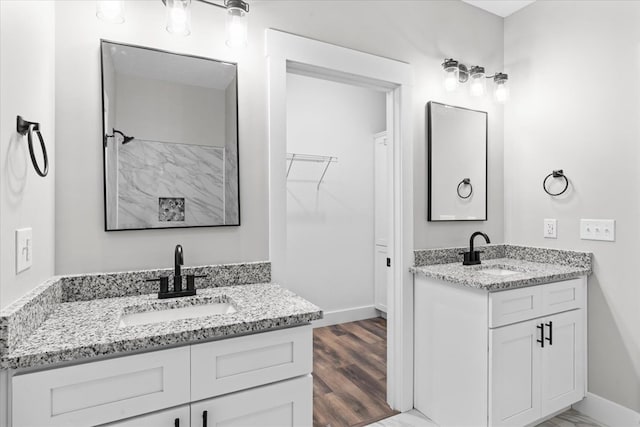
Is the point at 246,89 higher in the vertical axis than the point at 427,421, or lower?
higher

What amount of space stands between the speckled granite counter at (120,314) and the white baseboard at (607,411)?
1911 mm

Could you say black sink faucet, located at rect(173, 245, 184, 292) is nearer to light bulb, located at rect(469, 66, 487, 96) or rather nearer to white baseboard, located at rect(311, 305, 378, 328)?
light bulb, located at rect(469, 66, 487, 96)

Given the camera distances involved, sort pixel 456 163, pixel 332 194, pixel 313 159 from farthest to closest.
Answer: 1. pixel 332 194
2. pixel 313 159
3. pixel 456 163

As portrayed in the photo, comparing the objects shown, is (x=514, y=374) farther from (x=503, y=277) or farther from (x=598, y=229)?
(x=598, y=229)

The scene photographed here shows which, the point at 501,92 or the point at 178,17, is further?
the point at 501,92

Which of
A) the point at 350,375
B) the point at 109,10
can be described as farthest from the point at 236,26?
the point at 350,375

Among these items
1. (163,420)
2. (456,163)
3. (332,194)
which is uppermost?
(456,163)

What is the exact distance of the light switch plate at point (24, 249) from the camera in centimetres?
102

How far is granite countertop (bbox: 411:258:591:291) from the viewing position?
5.65ft

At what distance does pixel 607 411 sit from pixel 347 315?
84.0 inches

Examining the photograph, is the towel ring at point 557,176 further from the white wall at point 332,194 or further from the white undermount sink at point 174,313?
the white undermount sink at point 174,313

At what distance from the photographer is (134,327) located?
1091 millimetres

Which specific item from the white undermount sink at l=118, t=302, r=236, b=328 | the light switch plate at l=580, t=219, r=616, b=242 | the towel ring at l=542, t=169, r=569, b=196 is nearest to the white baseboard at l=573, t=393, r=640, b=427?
the light switch plate at l=580, t=219, r=616, b=242

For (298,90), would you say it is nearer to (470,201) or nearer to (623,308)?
(470,201)
